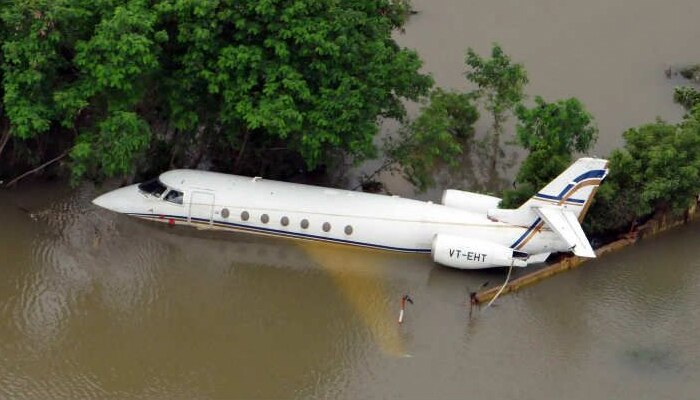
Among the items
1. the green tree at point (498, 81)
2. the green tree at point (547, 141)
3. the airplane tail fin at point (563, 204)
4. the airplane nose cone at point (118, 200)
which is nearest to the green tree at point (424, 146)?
the green tree at point (498, 81)

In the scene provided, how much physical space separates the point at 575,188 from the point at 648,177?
3373mm

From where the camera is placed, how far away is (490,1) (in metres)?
47.5

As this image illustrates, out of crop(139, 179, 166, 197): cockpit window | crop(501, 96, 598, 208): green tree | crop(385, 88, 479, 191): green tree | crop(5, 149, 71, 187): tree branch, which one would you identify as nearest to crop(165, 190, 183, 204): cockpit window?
crop(139, 179, 166, 197): cockpit window

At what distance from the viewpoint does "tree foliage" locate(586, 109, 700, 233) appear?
30109 millimetres

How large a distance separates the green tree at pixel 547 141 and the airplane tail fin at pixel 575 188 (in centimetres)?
151

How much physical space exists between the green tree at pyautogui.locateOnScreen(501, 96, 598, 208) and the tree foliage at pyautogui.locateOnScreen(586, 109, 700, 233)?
1.59 m

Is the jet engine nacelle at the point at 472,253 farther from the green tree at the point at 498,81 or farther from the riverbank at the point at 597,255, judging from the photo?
the green tree at the point at 498,81

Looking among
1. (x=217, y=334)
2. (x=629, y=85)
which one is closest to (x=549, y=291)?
(x=217, y=334)

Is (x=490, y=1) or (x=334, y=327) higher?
(x=490, y=1)

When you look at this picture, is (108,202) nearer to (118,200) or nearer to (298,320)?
Result: (118,200)

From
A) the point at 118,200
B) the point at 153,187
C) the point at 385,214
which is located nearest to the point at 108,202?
the point at 118,200

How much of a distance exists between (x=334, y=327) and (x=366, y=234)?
4.03 metres

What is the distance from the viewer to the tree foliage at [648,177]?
30109 millimetres

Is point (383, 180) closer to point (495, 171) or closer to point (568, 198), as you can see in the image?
point (495, 171)
